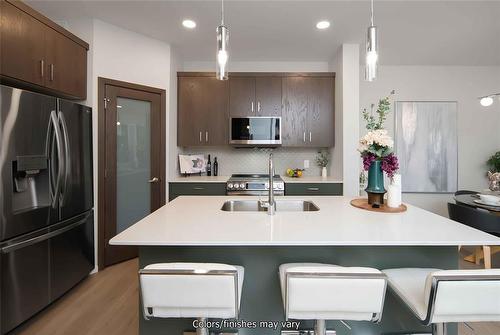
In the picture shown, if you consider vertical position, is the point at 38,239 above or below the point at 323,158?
below

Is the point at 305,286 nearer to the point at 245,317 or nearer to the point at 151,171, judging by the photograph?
the point at 245,317

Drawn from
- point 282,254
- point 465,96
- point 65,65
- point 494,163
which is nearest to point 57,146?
point 65,65

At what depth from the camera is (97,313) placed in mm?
2139

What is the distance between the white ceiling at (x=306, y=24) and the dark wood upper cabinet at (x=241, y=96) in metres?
0.40

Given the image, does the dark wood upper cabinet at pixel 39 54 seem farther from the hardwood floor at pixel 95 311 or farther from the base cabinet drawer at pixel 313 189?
the base cabinet drawer at pixel 313 189

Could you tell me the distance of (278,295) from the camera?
1541 millimetres

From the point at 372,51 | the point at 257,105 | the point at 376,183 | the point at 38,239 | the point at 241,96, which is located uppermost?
the point at 241,96

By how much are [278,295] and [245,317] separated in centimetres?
23

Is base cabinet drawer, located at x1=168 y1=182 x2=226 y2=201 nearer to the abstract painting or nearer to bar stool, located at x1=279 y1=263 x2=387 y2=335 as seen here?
bar stool, located at x1=279 y1=263 x2=387 y2=335

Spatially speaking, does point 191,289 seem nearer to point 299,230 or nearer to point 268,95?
point 299,230

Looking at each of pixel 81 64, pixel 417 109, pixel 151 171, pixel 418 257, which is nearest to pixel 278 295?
pixel 418 257

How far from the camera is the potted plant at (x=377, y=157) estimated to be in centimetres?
184

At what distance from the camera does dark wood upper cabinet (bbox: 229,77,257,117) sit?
12.4 ft

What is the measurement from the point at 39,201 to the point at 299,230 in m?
2.00
